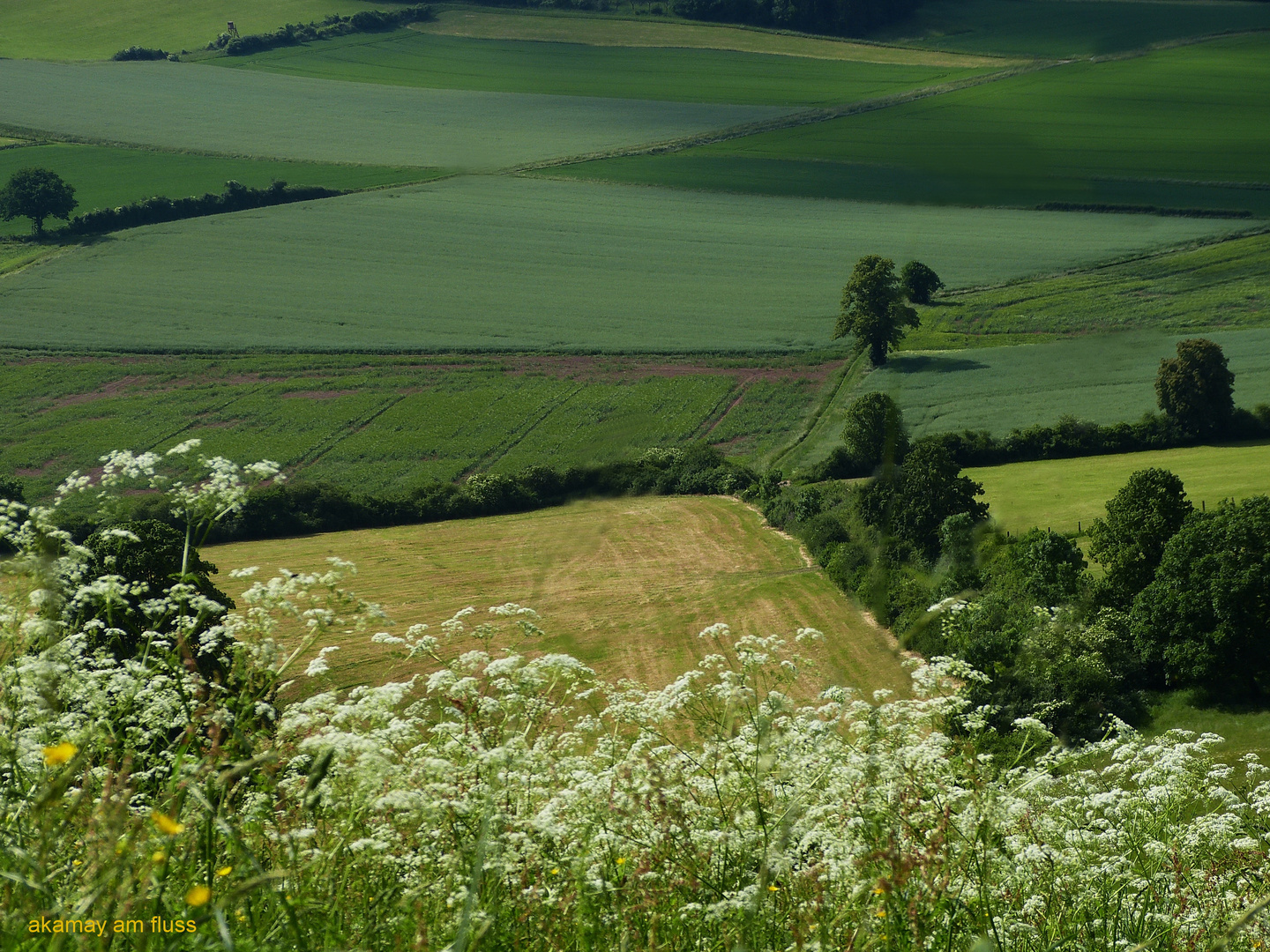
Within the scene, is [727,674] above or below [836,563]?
above

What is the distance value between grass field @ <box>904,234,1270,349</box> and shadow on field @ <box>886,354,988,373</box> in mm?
1804

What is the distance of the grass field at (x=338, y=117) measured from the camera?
8869 cm

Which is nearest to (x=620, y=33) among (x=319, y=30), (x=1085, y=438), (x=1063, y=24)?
(x=319, y=30)

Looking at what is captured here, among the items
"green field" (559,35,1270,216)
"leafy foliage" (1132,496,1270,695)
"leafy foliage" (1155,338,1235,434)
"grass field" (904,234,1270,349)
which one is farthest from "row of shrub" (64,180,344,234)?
"leafy foliage" (1132,496,1270,695)

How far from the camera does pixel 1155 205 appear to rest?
177ft

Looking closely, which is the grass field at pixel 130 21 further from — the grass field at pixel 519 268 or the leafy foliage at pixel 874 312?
the leafy foliage at pixel 874 312

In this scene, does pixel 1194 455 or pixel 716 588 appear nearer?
pixel 716 588

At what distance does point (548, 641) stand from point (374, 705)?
20185 mm

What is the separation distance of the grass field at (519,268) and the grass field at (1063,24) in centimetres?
1226

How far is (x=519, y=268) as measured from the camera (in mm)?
72500

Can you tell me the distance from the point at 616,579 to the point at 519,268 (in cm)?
4630

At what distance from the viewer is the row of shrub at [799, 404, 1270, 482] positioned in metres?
41.3

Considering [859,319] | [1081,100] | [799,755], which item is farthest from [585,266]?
[799,755]

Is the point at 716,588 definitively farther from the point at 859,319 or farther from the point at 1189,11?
the point at 1189,11
